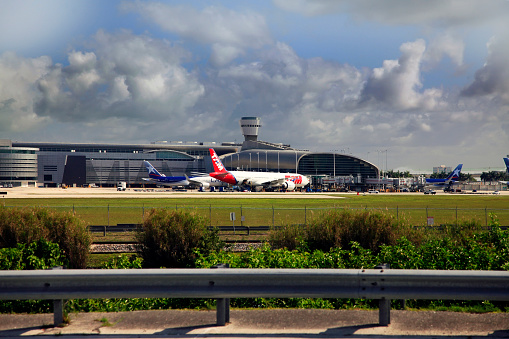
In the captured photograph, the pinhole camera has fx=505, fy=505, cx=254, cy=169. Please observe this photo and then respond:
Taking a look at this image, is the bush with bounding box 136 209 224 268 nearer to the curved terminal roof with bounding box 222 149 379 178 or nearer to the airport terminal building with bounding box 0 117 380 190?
the airport terminal building with bounding box 0 117 380 190

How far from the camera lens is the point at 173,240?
20.8 m

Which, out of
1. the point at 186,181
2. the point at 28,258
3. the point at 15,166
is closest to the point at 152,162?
the point at 15,166

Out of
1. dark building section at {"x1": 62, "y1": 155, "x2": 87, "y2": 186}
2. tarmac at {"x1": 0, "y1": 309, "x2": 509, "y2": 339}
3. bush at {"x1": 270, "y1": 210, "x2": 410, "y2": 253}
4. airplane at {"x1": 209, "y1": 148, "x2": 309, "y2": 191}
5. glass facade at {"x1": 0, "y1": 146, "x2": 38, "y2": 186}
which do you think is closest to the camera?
tarmac at {"x1": 0, "y1": 309, "x2": 509, "y2": 339}

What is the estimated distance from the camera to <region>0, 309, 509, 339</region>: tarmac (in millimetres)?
6984

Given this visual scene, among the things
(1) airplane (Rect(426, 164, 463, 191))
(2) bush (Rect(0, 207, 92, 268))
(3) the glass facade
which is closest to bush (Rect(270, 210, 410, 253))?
(2) bush (Rect(0, 207, 92, 268))

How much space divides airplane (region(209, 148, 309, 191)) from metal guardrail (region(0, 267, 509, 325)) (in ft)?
329

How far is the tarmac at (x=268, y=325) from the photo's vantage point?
698 cm

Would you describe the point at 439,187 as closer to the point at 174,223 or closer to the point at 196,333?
the point at 174,223

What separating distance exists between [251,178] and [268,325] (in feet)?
→ 354

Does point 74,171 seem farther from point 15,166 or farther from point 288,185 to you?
point 288,185

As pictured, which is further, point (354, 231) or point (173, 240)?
point (173, 240)

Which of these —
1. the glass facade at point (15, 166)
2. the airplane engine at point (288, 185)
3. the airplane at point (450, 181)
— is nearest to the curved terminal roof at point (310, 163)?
the airplane at point (450, 181)

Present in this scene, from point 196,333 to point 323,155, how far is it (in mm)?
173704

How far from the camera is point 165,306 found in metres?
10.4
